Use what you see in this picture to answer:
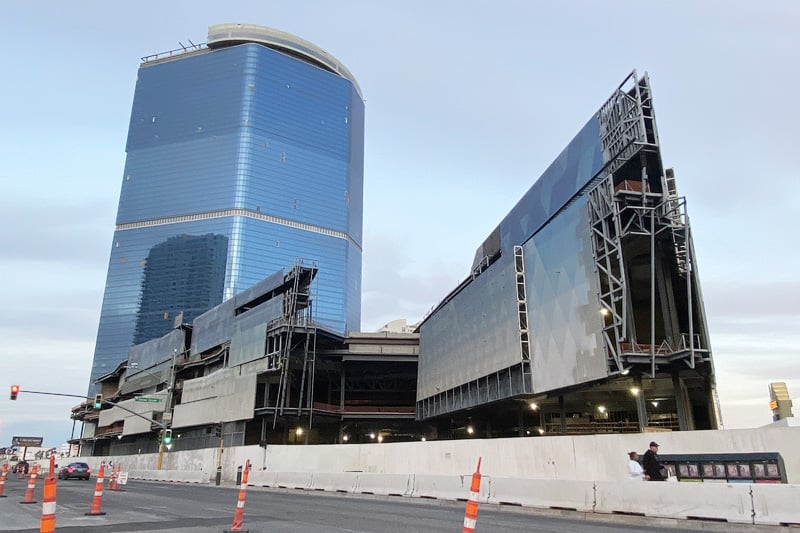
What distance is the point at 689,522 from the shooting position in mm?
→ 13242

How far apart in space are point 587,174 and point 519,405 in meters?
19.9

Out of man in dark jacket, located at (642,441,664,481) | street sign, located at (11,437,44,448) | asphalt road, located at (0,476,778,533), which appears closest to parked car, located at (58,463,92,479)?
asphalt road, located at (0,476,778,533)

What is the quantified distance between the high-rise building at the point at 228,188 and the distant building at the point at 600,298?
116 metres

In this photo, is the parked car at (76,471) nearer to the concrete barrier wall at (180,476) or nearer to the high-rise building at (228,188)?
the concrete barrier wall at (180,476)

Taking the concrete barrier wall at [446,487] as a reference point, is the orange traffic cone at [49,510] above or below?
above

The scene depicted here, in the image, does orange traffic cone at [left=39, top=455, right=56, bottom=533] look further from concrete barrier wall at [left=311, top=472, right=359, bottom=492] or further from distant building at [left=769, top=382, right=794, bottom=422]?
distant building at [left=769, top=382, right=794, bottom=422]

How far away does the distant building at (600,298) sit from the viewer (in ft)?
104

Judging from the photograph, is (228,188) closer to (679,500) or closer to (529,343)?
(529,343)

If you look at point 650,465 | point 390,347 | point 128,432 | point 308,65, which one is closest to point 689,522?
point 650,465

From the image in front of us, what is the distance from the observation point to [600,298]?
105 ft

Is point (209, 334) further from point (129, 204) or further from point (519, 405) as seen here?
point (129, 204)

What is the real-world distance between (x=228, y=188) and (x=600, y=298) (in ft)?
487

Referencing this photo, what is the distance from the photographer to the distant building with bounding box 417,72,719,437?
1253 inches

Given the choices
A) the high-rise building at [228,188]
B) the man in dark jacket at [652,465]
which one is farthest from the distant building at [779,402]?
the high-rise building at [228,188]
